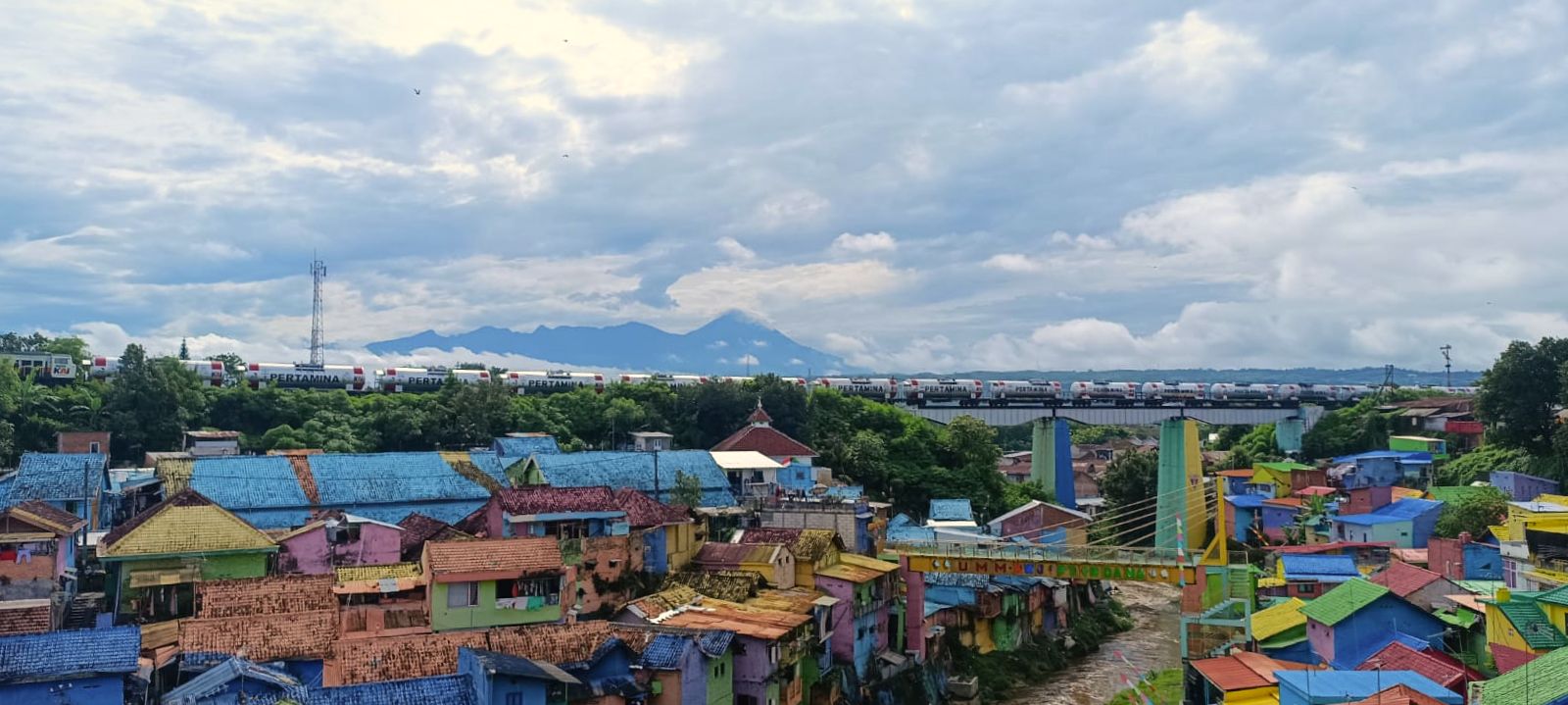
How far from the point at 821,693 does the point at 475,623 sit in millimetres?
8955

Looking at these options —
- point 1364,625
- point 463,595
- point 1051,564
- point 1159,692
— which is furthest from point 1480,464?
point 463,595

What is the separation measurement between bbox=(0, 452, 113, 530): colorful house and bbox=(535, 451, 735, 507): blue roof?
1425 centimetres

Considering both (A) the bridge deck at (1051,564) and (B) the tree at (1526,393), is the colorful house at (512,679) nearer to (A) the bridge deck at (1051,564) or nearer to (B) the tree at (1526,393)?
(A) the bridge deck at (1051,564)

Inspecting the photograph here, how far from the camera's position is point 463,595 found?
26.9 m

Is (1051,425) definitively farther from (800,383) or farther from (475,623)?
(475,623)

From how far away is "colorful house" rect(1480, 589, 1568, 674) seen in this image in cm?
2411

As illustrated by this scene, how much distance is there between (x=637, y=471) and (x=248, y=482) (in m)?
13.8

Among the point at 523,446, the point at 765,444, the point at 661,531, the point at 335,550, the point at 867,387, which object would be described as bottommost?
the point at 335,550

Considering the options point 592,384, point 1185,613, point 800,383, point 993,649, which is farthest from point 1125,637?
point 592,384

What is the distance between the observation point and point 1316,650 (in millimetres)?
29109

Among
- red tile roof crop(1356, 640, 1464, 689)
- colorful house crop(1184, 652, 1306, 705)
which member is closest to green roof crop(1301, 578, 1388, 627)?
red tile roof crop(1356, 640, 1464, 689)

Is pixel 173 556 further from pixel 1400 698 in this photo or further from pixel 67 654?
pixel 1400 698

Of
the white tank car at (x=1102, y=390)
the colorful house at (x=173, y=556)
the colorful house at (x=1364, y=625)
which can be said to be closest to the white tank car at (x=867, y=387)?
the white tank car at (x=1102, y=390)

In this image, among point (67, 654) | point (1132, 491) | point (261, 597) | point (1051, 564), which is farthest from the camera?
point (1132, 491)
